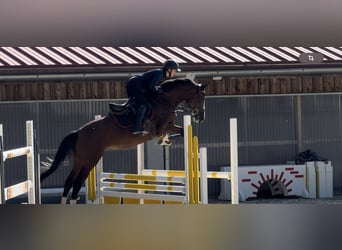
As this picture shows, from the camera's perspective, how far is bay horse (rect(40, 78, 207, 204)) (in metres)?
10.1

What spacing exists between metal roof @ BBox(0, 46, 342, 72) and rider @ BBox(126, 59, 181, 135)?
3025 millimetres

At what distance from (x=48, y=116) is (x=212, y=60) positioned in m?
3.46

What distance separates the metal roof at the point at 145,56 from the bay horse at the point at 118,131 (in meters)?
2.99

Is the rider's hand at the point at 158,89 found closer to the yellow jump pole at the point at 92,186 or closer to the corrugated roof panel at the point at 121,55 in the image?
the yellow jump pole at the point at 92,186

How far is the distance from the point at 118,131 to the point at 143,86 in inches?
30.5

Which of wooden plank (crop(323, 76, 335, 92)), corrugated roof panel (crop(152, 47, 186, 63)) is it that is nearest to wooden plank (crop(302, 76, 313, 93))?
wooden plank (crop(323, 76, 335, 92))

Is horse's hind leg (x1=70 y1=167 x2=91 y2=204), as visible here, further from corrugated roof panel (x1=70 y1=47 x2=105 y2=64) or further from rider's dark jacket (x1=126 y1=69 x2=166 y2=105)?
corrugated roof panel (x1=70 y1=47 x2=105 y2=64)

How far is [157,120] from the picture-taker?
10141 mm

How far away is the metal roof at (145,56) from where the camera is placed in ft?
42.4

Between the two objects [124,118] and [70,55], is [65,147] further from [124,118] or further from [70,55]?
[70,55]

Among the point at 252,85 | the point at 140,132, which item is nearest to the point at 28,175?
the point at 140,132
